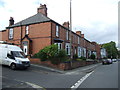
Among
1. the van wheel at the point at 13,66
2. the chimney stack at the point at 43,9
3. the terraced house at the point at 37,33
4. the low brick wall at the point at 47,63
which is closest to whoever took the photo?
the van wheel at the point at 13,66

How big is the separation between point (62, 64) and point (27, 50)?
868 centimetres

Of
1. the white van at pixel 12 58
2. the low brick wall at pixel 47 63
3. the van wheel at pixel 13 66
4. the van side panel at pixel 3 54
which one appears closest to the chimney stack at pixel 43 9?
the low brick wall at pixel 47 63

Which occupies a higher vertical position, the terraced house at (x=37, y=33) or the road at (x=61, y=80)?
the terraced house at (x=37, y=33)

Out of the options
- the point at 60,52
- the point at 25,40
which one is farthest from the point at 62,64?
the point at 25,40

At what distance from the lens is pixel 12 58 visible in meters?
14.2

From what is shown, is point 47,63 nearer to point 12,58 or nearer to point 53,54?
point 53,54

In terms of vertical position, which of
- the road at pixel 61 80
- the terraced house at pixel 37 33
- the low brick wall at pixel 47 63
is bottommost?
the road at pixel 61 80

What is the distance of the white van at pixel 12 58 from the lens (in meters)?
13.9

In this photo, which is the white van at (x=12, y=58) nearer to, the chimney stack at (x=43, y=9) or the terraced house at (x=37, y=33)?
the terraced house at (x=37, y=33)

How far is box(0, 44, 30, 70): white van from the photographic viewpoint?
1389cm

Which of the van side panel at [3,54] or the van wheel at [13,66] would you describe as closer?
the van wheel at [13,66]

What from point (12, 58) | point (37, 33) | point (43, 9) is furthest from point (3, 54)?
point (43, 9)

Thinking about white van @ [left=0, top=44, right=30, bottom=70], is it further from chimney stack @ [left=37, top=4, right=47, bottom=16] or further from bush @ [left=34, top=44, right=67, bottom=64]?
chimney stack @ [left=37, top=4, right=47, bottom=16]

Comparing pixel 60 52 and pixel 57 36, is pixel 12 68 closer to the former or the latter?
pixel 60 52
